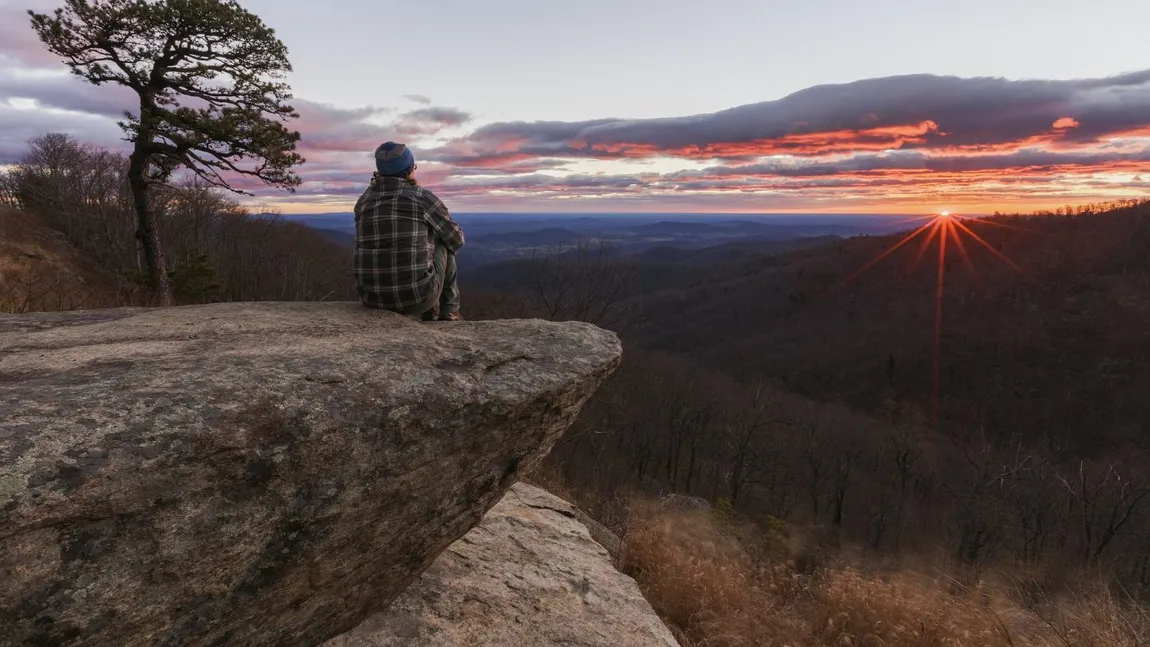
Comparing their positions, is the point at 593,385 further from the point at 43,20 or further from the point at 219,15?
the point at 43,20

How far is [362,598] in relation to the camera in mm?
4469

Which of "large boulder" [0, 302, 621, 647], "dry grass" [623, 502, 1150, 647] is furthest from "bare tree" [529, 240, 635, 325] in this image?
"large boulder" [0, 302, 621, 647]

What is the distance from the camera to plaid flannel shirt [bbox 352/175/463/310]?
5.11m

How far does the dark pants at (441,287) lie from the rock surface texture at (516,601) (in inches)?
105

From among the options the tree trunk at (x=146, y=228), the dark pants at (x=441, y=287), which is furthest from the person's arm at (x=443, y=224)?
the tree trunk at (x=146, y=228)

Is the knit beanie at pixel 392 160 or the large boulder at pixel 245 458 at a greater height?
the knit beanie at pixel 392 160

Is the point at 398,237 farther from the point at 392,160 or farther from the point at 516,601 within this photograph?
the point at 516,601

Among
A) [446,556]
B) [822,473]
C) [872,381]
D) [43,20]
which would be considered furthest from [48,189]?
[872,381]

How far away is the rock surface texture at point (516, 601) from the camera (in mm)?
4863

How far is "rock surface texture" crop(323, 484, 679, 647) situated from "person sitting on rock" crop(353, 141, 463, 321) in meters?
2.78

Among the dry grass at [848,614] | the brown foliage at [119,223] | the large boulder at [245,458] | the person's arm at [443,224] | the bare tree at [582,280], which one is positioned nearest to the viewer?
the large boulder at [245,458]

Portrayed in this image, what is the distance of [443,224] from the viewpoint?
5.44m

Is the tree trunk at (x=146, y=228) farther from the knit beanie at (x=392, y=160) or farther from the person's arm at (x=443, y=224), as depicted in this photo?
the person's arm at (x=443, y=224)

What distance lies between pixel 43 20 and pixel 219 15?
3275mm
